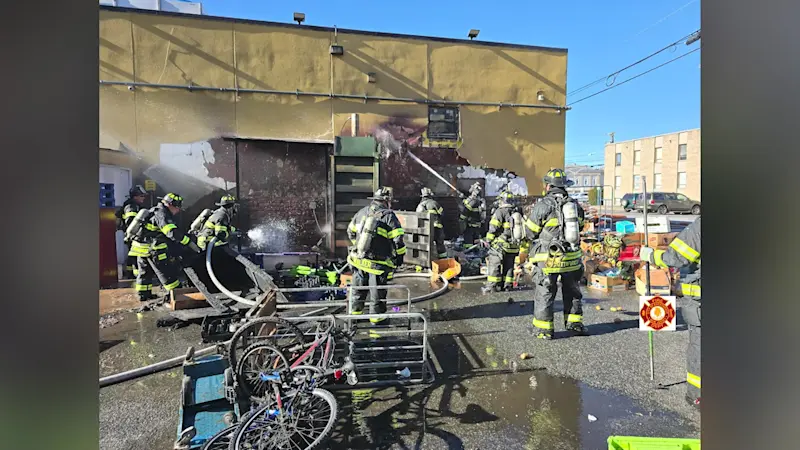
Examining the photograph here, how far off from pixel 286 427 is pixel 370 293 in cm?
334

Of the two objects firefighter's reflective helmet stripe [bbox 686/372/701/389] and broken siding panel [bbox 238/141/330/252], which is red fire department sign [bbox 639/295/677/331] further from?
broken siding panel [bbox 238/141/330/252]

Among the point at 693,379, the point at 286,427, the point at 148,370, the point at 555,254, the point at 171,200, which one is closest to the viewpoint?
the point at 286,427

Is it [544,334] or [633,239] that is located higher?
[633,239]

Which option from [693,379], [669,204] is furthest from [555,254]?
[669,204]

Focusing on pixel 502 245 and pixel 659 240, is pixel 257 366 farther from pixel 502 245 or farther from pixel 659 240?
pixel 659 240

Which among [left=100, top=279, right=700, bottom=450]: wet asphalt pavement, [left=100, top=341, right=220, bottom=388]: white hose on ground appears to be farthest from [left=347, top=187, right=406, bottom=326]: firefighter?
[left=100, top=341, right=220, bottom=388]: white hose on ground

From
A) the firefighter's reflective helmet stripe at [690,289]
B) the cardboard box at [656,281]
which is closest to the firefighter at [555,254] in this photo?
the firefighter's reflective helmet stripe at [690,289]

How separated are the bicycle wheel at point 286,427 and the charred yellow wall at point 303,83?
9565 mm

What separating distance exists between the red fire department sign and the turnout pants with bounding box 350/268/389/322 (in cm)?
332

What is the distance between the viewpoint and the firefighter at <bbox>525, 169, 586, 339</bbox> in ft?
19.2

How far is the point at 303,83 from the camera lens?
11992 millimetres
